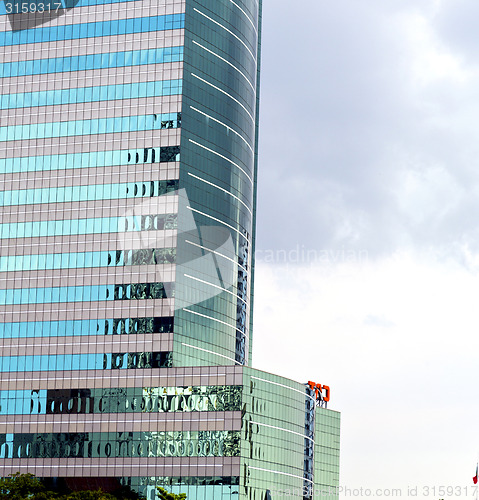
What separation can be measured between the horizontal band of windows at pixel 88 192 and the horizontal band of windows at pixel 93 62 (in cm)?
2105

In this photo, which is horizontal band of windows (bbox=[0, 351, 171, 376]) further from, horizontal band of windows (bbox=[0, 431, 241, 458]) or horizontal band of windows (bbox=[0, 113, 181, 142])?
horizontal band of windows (bbox=[0, 113, 181, 142])

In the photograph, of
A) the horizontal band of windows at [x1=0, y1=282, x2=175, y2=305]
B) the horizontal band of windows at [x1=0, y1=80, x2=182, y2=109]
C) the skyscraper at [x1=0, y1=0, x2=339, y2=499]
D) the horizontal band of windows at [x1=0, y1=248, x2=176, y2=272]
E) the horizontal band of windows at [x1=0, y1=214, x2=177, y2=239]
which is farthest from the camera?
the horizontal band of windows at [x1=0, y1=80, x2=182, y2=109]

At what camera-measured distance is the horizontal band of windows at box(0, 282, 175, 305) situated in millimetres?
157125

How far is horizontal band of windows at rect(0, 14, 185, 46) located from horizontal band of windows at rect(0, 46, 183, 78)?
3765 millimetres

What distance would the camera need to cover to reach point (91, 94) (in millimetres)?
167125

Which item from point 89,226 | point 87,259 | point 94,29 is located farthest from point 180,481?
point 94,29

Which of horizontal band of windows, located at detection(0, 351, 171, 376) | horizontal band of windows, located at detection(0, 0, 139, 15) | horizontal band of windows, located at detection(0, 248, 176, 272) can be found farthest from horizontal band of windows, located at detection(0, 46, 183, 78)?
horizontal band of windows, located at detection(0, 351, 171, 376)

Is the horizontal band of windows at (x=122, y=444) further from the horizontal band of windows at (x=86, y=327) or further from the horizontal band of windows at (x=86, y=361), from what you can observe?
the horizontal band of windows at (x=86, y=327)

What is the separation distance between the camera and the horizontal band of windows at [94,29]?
544ft

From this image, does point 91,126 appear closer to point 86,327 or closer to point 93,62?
point 93,62

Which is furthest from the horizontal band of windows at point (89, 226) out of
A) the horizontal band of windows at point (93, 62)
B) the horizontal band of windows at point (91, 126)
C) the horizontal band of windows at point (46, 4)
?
the horizontal band of windows at point (46, 4)

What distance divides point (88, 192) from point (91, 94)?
56.9 feet

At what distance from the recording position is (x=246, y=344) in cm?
17962

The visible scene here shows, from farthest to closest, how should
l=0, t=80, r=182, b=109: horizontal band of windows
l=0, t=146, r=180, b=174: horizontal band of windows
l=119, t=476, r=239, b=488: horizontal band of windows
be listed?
l=0, t=80, r=182, b=109: horizontal band of windows < l=0, t=146, r=180, b=174: horizontal band of windows < l=119, t=476, r=239, b=488: horizontal band of windows
